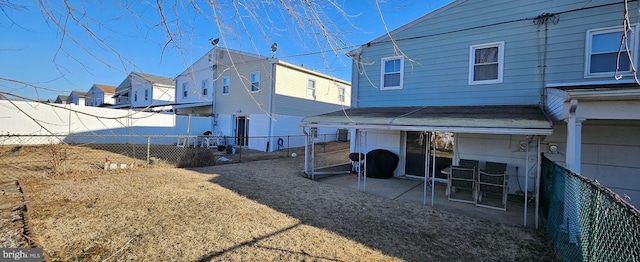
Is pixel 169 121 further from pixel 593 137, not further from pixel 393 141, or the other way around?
→ pixel 593 137

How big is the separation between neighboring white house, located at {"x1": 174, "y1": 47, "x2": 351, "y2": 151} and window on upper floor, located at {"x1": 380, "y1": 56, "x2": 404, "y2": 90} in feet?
16.9

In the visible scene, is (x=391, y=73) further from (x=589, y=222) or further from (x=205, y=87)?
(x=205, y=87)

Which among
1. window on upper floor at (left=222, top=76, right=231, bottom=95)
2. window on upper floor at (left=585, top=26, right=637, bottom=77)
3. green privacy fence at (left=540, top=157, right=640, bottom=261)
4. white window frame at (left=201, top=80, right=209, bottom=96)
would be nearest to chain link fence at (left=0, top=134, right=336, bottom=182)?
window on upper floor at (left=222, top=76, right=231, bottom=95)

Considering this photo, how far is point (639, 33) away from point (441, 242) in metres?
7.11

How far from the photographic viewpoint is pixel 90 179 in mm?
7223

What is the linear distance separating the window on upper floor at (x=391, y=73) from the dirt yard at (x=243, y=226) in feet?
14.8

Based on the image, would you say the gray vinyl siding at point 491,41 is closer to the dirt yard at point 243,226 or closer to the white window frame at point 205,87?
the dirt yard at point 243,226

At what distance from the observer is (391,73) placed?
9.82 metres

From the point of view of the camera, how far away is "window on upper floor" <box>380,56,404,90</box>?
31.5 feet

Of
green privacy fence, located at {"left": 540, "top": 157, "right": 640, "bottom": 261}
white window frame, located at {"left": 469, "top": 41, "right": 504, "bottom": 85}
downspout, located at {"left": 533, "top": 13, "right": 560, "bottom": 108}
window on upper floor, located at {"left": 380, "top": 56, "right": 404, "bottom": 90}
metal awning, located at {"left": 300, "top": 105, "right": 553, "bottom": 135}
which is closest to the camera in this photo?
green privacy fence, located at {"left": 540, "top": 157, "right": 640, "bottom": 261}

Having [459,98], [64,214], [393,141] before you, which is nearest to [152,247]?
[64,214]

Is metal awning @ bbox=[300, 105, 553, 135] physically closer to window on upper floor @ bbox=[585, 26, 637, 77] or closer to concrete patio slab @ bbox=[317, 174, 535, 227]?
window on upper floor @ bbox=[585, 26, 637, 77]

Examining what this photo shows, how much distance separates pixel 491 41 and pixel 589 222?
652 cm

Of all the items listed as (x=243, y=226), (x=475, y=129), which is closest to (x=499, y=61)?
(x=475, y=129)
